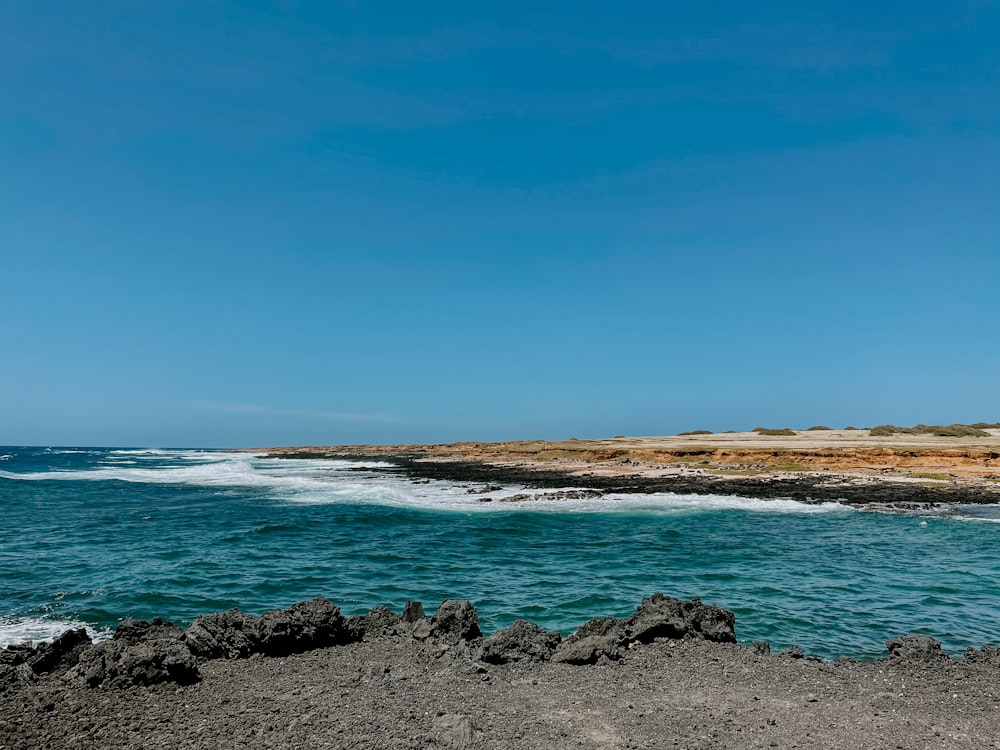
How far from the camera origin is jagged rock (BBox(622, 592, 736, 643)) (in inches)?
465

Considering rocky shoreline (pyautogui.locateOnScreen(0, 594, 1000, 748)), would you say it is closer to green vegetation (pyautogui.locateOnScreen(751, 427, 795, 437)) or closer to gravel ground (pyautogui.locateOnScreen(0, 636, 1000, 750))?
gravel ground (pyautogui.locateOnScreen(0, 636, 1000, 750))

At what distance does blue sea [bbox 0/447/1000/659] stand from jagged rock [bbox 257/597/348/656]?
3858 mm

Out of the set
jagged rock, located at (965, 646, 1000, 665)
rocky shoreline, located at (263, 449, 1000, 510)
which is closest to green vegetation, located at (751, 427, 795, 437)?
rocky shoreline, located at (263, 449, 1000, 510)

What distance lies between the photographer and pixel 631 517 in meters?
32.5

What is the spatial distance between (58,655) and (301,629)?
3.88m

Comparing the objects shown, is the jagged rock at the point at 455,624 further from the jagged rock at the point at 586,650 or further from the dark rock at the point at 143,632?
the dark rock at the point at 143,632

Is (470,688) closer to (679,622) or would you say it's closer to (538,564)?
(679,622)

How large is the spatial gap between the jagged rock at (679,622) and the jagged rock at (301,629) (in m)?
5.55

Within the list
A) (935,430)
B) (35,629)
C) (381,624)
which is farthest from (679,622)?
(935,430)

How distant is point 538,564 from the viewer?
68.9 ft

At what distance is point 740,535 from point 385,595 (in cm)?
1665

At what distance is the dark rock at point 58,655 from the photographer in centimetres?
1020

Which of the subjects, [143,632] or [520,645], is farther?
[143,632]

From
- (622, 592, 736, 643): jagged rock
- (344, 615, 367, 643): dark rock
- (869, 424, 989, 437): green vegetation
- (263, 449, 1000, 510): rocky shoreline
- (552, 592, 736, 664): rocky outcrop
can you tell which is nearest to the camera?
(552, 592, 736, 664): rocky outcrop
